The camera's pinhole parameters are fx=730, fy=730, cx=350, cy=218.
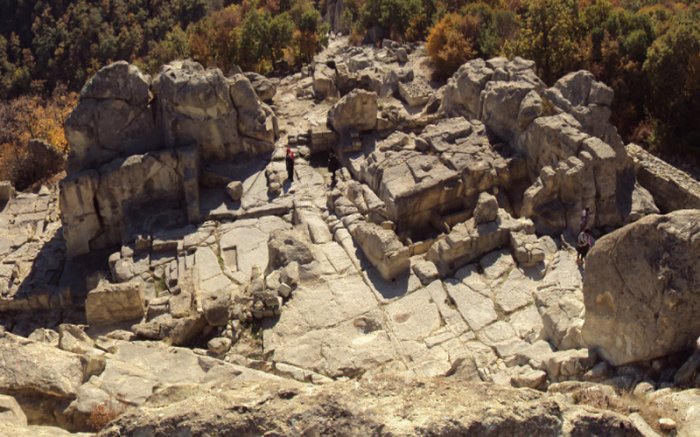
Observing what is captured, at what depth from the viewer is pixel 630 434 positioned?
20.6ft

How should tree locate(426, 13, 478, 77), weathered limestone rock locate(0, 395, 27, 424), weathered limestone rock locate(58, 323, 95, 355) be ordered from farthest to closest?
tree locate(426, 13, 478, 77) < weathered limestone rock locate(58, 323, 95, 355) < weathered limestone rock locate(0, 395, 27, 424)

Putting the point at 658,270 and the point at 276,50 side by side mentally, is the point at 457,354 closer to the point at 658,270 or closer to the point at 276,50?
the point at 658,270

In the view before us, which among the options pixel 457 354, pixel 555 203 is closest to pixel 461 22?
pixel 555 203

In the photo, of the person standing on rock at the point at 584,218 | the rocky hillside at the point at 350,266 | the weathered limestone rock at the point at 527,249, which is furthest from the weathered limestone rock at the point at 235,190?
the person standing on rock at the point at 584,218

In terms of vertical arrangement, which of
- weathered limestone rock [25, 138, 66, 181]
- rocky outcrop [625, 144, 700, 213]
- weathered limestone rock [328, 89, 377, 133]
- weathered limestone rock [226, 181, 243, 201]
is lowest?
weathered limestone rock [25, 138, 66, 181]

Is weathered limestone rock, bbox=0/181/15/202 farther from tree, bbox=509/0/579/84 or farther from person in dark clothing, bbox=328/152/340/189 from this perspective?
tree, bbox=509/0/579/84

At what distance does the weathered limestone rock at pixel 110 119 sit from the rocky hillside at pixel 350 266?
0.05 m

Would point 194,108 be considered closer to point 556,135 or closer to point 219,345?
point 219,345

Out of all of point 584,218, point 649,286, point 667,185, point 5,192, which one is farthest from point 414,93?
point 649,286

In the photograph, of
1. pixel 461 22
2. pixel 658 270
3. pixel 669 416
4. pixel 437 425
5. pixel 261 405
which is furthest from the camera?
pixel 461 22

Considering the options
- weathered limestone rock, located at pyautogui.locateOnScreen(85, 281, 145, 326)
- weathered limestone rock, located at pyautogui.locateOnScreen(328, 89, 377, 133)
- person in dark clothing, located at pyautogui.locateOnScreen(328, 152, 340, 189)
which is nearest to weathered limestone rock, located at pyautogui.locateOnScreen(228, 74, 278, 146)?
person in dark clothing, located at pyautogui.locateOnScreen(328, 152, 340, 189)

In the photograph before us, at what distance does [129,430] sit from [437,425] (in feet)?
8.80

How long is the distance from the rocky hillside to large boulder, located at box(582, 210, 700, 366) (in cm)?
3

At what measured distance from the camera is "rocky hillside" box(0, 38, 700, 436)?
7.43 metres
